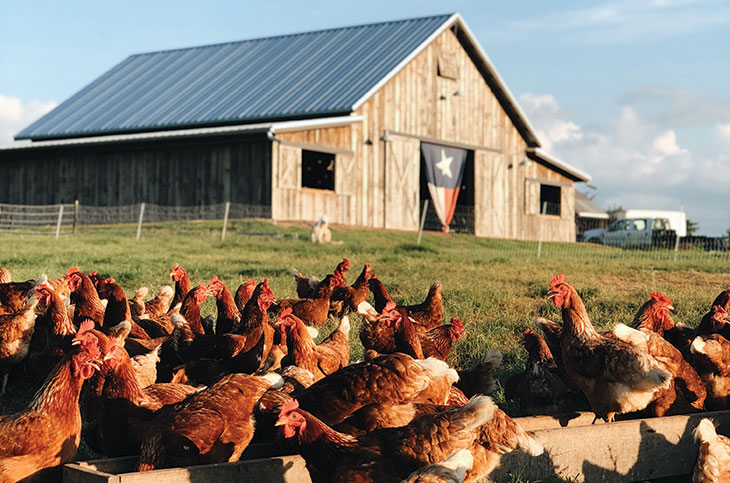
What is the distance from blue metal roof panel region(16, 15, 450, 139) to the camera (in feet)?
95.7

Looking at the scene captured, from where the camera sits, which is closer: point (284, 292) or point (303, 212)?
point (284, 292)

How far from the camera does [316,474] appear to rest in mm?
4680

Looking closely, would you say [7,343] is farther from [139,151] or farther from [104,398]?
[139,151]

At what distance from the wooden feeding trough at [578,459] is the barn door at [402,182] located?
78.5ft

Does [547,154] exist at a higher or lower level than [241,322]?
higher

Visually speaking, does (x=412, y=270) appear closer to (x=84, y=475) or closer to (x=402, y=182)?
(x=84, y=475)

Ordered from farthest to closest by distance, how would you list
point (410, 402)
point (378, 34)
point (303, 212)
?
1. point (378, 34)
2. point (303, 212)
3. point (410, 402)

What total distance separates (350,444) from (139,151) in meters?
26.9

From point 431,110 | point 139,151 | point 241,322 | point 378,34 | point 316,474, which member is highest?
point 378,34

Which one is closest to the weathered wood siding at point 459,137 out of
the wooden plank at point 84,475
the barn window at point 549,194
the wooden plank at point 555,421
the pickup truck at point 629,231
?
the barn window at point 549,194

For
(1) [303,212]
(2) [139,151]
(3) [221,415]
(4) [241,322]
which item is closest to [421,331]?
(4) [241,322]

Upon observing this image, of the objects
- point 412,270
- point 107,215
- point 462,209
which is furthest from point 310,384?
point 462,209

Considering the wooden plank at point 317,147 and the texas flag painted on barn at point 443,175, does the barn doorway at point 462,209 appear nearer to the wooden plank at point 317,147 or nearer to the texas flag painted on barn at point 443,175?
the texas flag painted on barn at point 443,175

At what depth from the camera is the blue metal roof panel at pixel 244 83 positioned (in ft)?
95.7
